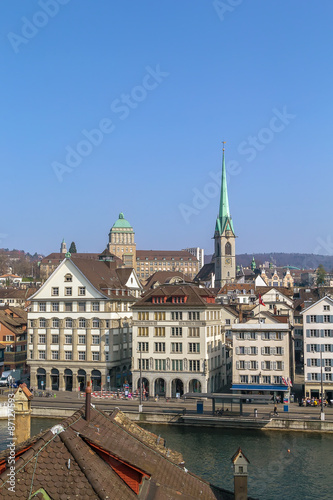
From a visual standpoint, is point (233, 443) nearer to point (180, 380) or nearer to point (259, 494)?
point (259, 494)

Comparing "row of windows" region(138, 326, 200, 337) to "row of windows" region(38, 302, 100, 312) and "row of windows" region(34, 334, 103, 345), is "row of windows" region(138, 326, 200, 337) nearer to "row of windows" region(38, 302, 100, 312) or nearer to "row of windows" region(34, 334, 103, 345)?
"row of windows" region(34, 334, 103, 345)

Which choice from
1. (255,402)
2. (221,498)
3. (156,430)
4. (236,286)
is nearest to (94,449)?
(221,498)

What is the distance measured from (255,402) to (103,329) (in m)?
24.4

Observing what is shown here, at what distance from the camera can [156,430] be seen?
221ft

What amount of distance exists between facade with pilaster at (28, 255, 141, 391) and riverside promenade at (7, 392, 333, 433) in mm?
10299

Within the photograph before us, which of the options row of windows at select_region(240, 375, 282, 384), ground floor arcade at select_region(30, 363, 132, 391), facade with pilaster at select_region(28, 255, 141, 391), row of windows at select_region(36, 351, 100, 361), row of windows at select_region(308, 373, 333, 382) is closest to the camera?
row of windows at select_region(308, 373, 333, 382)

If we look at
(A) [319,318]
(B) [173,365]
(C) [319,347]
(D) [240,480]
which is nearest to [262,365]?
(C) [319,347]

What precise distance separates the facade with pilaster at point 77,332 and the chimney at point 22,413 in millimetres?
69662

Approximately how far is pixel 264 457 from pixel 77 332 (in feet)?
143

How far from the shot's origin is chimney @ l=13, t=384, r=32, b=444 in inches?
856

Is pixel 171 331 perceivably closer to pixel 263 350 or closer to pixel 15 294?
pixel 263 350

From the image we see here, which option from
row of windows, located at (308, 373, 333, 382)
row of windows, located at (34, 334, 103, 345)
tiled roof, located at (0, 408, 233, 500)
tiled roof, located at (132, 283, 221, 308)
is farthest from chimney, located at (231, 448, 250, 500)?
row of windows, located at (34, 334, 103, 345)

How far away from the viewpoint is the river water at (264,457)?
46812mm

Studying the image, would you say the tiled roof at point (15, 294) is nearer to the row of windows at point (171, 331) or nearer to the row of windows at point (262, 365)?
the row of windows at point (171, 331)
